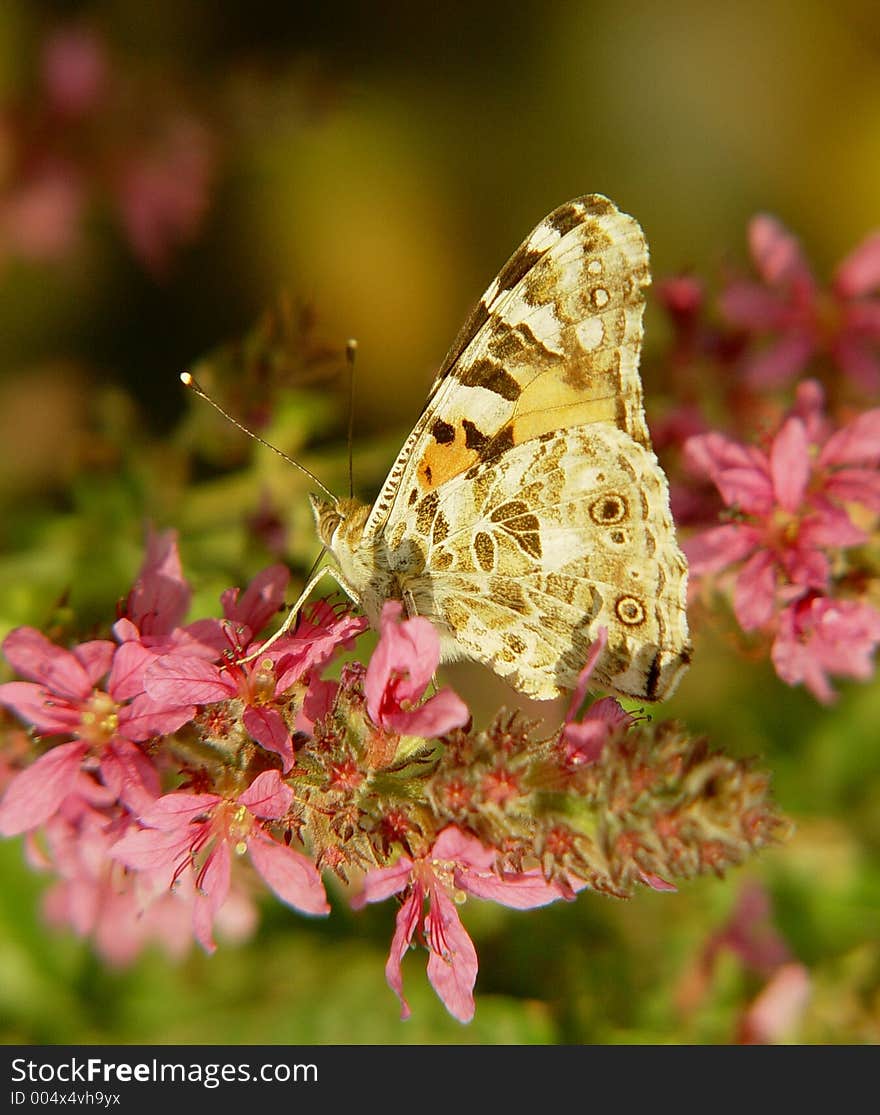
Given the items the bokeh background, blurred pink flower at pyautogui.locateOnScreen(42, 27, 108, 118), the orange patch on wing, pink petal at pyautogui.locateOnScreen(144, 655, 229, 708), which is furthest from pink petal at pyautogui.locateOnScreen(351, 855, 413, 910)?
blurred pink flower at pyautogui.locateOnScreen(42, 27, 108, 118)

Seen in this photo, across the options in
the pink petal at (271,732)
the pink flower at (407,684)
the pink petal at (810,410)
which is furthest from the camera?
the pink petal at (810,410)

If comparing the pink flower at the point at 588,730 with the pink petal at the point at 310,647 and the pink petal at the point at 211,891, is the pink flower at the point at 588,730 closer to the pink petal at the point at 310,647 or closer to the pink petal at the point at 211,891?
the pink petal at the point at 310,647

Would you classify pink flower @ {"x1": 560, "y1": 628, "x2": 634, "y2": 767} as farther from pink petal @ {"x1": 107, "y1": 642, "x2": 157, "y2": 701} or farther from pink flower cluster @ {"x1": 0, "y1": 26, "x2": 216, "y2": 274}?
pink flower cluster @ {"x1": 0, "y1": 26, "x2": 216, "y2": 274}

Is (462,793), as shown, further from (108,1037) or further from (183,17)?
(183,17)

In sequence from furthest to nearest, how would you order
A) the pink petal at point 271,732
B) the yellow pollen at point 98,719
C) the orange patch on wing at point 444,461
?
the orange patch on wing at point 444,461 → the yellow pollen at point 98,719 → the pink petal at point 271,732

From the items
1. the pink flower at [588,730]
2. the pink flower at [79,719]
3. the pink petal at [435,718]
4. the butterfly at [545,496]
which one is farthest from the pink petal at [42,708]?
the pink flower at [588,730]

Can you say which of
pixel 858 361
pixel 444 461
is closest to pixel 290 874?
pixel 444 461
